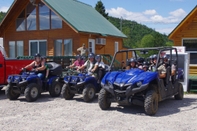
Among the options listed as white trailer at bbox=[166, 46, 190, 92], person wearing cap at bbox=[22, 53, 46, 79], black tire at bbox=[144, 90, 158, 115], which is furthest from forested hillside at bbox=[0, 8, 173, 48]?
black tire at bbox=[144, 90, 158, 115]

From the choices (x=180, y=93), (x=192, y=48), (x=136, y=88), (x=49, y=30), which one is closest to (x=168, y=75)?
(x=180, y=93)

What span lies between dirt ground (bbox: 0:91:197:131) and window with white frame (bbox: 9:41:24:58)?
1252 cm

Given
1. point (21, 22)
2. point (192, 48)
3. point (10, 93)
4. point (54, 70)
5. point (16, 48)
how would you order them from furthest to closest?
1. point (16, 48)
2. point (21, 22)
3. point (192, 48)
4. point (54, 70)
5. point (10, 93)

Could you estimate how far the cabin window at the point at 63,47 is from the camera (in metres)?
19.2

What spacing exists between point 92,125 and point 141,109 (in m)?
2.25

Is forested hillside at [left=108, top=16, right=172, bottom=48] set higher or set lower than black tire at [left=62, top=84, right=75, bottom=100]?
higher

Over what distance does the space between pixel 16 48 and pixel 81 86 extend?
1378 cm

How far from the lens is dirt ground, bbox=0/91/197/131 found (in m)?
6.14

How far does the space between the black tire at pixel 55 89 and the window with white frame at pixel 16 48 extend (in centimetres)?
1168

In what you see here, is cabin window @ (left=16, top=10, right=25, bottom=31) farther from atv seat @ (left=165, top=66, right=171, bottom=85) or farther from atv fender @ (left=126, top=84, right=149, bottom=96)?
atv fender @ (left=126, top=84, right=149, bottom=96)

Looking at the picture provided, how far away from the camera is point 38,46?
20.5 metres

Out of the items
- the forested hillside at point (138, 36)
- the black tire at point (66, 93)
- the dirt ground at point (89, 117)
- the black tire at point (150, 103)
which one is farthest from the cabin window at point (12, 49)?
the black tire at point (150, 103)

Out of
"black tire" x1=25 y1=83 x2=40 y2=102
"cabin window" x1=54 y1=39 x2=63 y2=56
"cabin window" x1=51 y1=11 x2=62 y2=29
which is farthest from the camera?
"cabin window" x1=54 y1=39 x2=63 y2=56

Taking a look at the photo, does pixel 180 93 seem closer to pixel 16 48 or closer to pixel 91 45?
pixel 91 45
